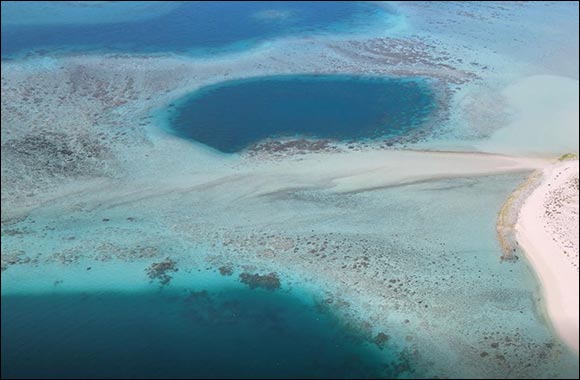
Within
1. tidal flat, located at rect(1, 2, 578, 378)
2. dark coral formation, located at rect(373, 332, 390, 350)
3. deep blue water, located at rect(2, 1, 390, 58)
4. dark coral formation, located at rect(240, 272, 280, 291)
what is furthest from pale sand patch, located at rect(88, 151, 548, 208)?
deep blue water, located at rect(2, 1, 390, 58)

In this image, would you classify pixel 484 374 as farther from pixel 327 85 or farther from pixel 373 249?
pixel 327 85

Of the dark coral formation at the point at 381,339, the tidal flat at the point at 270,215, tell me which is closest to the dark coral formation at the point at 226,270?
the tidal flat at the point at 270,215

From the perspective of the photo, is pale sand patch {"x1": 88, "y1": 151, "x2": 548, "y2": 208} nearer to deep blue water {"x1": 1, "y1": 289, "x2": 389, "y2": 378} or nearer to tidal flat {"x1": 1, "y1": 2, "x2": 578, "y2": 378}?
tidal flat {"x1": 1, "y1": 2, "x2": 578, "y2": 378}

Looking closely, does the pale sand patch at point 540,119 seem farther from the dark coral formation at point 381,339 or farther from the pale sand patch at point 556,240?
the dark coral formation at point 381,339

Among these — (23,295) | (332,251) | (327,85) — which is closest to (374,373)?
(332,251)

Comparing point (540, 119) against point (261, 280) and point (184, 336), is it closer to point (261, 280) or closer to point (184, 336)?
point (261, 280)

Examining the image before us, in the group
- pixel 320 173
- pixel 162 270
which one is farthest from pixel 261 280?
pixel 320 173
